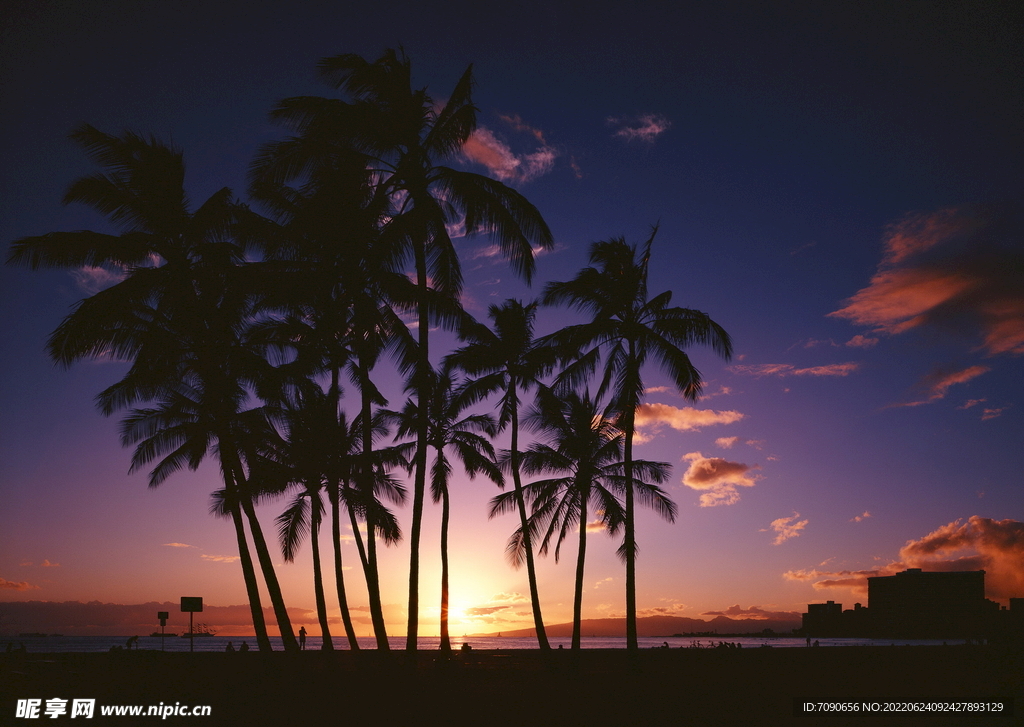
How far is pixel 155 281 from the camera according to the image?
16.8 metres

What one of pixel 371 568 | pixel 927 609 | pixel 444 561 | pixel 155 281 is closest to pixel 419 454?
pixel 371 568

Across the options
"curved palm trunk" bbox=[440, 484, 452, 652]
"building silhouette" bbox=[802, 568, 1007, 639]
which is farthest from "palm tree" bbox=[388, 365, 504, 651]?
"building silhouette" bbox=[802, 568, 1007, 639]

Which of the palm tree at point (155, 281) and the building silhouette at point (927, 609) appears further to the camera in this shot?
the building silhouette at point (927, 609)

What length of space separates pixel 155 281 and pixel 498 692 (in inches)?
530

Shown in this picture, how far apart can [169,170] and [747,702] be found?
19.1 m

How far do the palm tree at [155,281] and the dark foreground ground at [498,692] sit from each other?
3.18 m

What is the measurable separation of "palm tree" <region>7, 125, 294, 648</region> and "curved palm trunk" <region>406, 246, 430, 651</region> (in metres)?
4.54

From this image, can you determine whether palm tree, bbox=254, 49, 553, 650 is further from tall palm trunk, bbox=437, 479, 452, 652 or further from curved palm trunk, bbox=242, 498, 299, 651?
tall palm trunk, bbox=437, 479, 452, 652

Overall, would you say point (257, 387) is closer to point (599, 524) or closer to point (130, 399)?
point (130, 399)

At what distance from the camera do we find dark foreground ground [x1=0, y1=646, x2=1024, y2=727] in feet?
41.5

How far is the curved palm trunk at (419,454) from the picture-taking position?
15938 mm

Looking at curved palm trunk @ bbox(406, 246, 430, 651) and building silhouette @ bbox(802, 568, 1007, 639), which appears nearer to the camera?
curved palm trunk @ bbox(406, 246, 430, 651)

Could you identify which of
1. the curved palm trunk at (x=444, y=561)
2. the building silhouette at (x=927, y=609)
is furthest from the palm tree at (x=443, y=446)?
the building silhouette at (x=927, y=609)

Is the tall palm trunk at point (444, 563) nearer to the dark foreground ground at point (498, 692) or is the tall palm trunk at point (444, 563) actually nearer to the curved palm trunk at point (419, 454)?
the dark foreground ground at point (498, 692)
